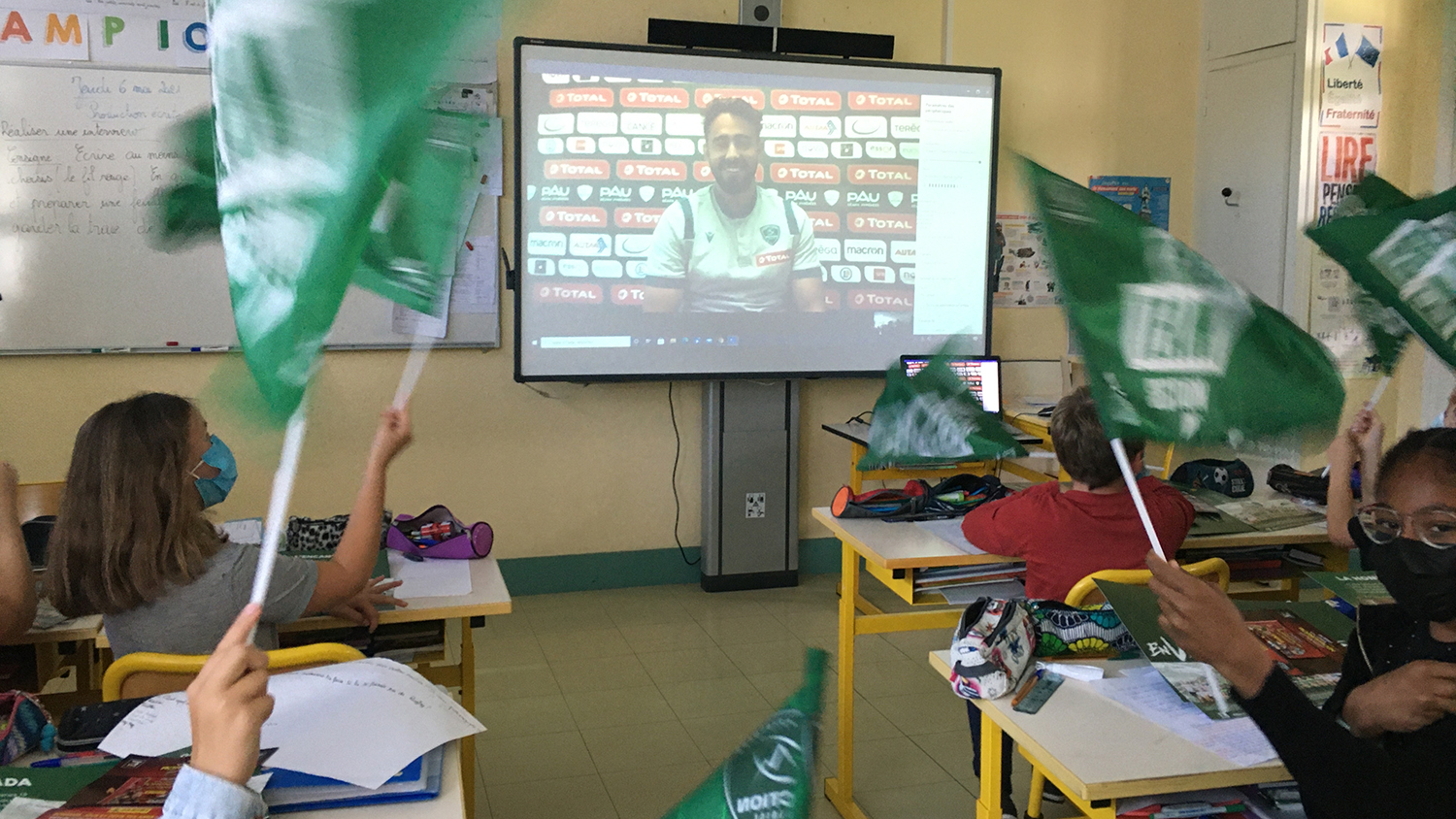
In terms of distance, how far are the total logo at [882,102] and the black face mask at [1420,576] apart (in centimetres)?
376

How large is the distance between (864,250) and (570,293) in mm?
1268

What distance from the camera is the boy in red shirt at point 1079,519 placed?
2344mm

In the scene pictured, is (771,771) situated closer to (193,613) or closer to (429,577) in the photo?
(193,613)

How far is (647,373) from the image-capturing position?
4543mm

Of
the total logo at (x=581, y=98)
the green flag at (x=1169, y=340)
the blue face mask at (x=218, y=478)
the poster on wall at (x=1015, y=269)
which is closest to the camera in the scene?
the green flag at (x=1169, y=340)

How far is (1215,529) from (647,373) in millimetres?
2393

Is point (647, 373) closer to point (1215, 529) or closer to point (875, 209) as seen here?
point (875, 209)

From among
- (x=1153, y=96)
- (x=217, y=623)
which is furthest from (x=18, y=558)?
(x=1153, y=96)

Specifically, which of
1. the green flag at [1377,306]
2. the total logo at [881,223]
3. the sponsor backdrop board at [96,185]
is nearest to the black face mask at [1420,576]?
the green flag at [1377,306]

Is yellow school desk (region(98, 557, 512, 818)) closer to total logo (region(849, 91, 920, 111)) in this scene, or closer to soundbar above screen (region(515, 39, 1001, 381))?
soundbar above screen (region(515, 39, 1001, 381))

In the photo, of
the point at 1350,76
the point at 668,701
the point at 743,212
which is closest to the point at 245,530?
the point at 668,701

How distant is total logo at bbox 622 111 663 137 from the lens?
4.38 m

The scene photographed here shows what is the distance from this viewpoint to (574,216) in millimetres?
4375

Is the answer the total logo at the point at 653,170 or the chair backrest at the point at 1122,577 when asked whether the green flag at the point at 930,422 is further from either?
the total logo at the point at 653,170
